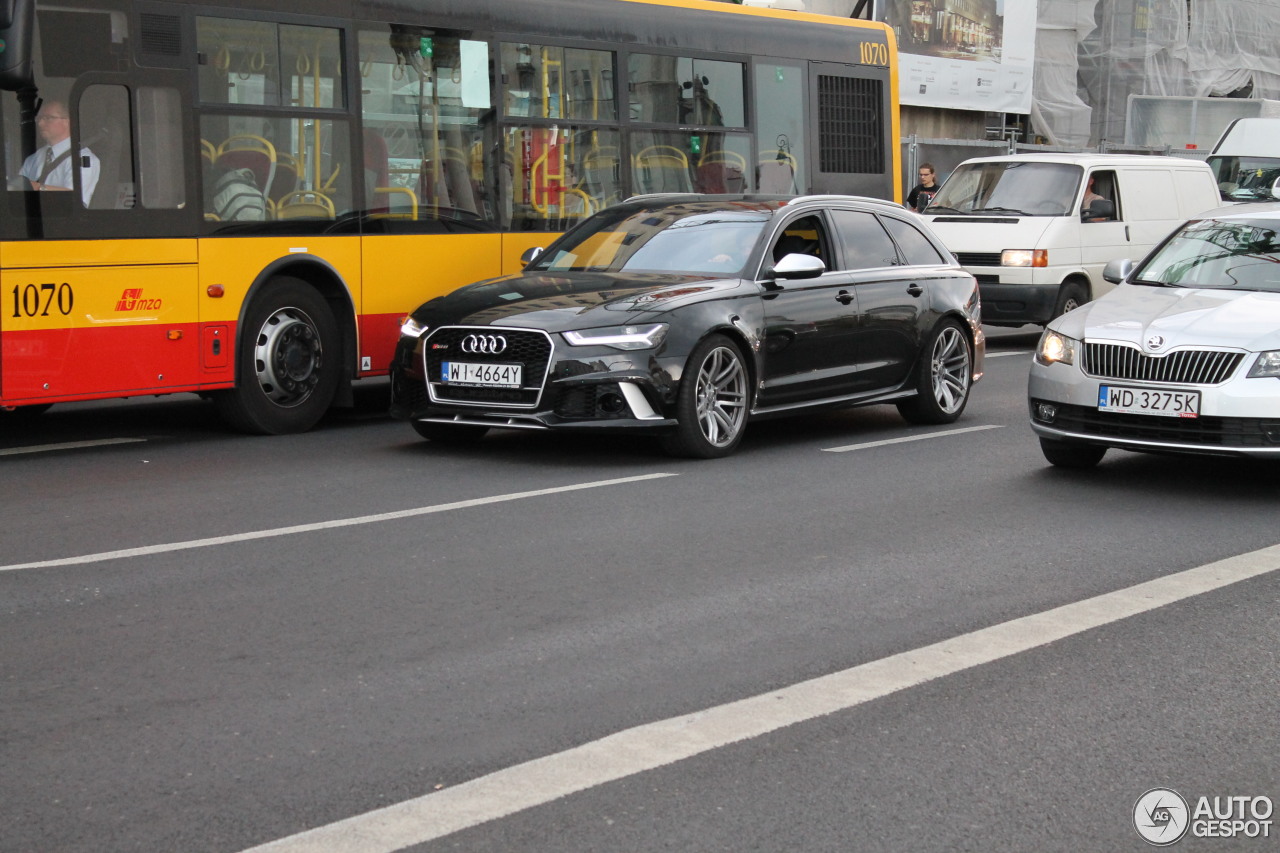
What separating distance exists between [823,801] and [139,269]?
24.0 ft

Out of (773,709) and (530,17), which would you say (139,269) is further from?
(773,709)

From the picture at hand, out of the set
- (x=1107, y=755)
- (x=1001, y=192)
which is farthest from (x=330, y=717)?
(x=1001, y=192)

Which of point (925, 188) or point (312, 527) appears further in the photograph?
point (925, 188)

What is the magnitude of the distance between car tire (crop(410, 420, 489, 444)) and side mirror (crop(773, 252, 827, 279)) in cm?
205

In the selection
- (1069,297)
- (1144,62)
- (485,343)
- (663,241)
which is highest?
(1144,62)

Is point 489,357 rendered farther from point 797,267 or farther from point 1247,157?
point 1247,157

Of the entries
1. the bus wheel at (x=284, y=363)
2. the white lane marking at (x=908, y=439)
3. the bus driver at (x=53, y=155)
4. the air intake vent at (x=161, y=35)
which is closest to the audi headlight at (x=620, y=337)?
the white lane marking at (x=908, y=439)

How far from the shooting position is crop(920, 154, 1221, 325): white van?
1844 cm

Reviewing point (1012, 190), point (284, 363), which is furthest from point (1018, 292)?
point (284, 363)

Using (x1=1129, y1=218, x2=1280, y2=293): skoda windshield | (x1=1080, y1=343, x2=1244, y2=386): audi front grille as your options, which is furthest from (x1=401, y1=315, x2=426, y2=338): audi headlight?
(x1=1129, y1=218, x2=1280, y2=293): skoda windshield

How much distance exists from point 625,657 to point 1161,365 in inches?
177

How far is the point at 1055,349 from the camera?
9508 mm

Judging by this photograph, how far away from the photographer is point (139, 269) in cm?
1041

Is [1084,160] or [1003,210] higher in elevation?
[1084,160]
